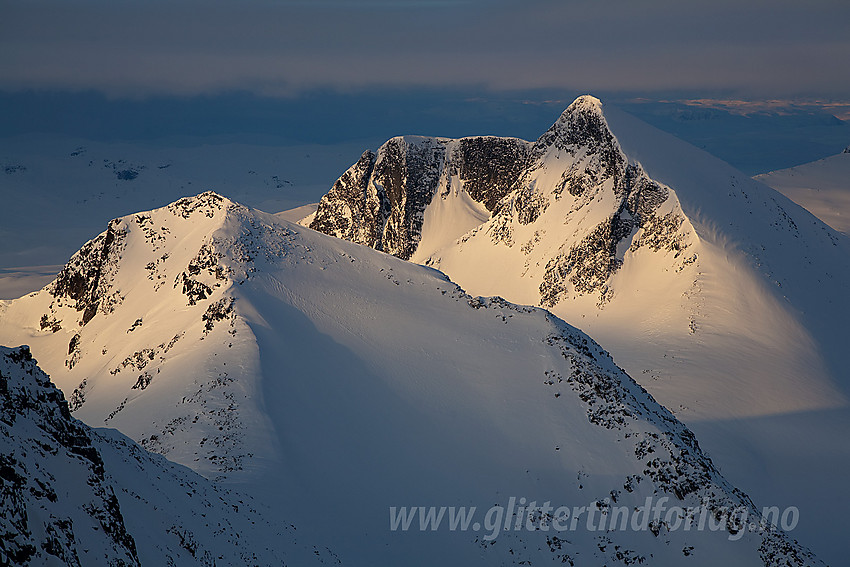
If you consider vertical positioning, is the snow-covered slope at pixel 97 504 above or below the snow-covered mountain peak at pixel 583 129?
below

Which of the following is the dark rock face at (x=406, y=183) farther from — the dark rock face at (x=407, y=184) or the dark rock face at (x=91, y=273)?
the dark rock face at (x=91, y=273)

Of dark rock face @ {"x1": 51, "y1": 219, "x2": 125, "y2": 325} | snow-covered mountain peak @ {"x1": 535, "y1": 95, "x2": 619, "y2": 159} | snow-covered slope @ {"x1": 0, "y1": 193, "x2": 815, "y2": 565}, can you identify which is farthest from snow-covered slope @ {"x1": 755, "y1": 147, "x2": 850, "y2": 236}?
dark rock face @ {"x1": 51, "y1": 219, "x2": 125, "y2": 325}

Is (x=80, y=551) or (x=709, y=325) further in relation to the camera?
(x=709, y=325)

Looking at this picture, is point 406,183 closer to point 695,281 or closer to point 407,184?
point 407,184

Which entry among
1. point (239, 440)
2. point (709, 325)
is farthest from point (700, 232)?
point (239, 440)

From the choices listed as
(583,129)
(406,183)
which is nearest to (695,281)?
(583,129)

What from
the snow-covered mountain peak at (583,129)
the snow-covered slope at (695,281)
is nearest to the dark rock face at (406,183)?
the snow-covered slope at (695,281)

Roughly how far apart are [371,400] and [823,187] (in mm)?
153584

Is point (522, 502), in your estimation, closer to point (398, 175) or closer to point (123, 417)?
point (123, 417)

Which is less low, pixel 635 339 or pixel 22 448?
pixel 22 448

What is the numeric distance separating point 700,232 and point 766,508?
40.0 meters

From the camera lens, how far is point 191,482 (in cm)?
2603

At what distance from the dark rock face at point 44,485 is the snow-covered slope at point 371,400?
1397 centimetres

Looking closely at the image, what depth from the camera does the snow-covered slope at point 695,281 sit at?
178ft
